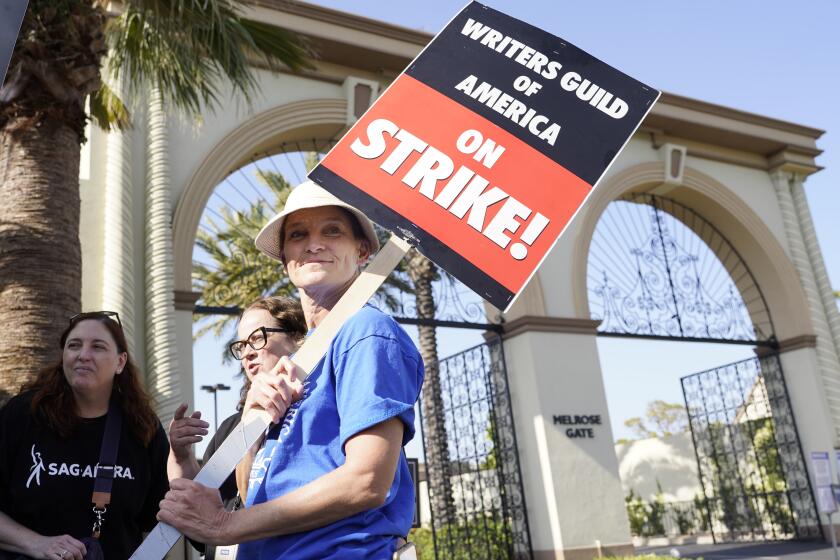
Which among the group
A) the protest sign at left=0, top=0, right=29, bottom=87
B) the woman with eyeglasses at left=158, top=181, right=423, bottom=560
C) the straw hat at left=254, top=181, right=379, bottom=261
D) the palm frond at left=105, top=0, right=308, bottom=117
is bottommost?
the woman with eyeglasses at left=158, top=181, right=423, bottom=560

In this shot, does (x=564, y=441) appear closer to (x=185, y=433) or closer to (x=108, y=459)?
(x=108, y=459)

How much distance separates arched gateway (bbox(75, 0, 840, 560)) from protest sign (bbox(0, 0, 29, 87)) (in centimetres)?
621

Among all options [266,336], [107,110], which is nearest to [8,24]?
[266,336]

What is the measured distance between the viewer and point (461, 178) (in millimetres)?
2137

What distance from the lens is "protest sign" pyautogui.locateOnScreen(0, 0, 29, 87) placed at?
1345mm

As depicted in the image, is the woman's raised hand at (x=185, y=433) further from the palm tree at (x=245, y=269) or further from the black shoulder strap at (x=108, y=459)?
the palm tree at (x=245, y=269)

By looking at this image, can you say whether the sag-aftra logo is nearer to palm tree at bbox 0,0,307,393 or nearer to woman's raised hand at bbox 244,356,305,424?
woman's raised hand at bbox 244,356,305,424

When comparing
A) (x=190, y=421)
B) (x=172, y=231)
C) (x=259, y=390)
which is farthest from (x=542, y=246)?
(x=172, y=231)

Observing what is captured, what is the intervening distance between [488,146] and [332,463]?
100cm

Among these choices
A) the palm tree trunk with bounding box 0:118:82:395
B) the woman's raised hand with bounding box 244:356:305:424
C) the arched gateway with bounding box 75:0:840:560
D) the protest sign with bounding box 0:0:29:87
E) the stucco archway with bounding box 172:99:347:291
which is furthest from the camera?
the stucco archway with bounding box 172:99:347:291

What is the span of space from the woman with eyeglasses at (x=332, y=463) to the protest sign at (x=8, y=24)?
0.81 m

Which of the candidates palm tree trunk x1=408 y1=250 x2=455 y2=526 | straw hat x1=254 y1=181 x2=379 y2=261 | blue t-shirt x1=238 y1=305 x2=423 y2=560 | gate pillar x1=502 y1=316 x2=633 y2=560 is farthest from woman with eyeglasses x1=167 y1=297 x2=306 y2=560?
palm tree trunk x1=408 y1=250 x2=455 y2=526

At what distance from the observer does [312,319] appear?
197 cm

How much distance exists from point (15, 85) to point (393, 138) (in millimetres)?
4543
